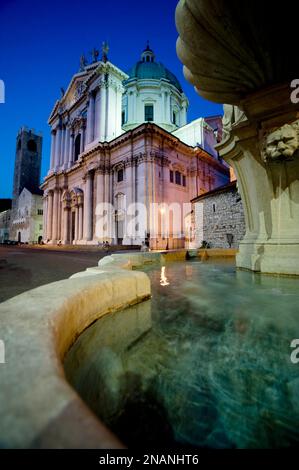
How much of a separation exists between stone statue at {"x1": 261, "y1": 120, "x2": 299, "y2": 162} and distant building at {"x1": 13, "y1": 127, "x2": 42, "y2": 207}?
5446cm

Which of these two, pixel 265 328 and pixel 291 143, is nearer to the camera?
pixel 265 328

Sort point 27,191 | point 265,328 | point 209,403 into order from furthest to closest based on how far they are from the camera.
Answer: point 27,191
point 265,328
point 209,403

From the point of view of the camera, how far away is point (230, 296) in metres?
2.37

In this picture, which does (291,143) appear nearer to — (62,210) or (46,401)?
(46,401)

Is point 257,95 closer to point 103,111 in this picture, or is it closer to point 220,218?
point 220,218

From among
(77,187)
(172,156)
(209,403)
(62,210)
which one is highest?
(172,156)

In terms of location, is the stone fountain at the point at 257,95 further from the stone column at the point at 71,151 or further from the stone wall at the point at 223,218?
the stone column at the point at 71,151

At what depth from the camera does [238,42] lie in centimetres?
256

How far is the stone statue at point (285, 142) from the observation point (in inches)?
122

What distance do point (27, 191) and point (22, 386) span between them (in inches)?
2073

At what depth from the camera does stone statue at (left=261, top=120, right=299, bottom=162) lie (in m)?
3.11

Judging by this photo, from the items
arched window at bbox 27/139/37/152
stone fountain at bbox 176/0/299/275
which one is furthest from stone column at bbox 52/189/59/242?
arched window at bbox 27/139/37/152

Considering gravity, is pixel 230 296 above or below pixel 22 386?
below

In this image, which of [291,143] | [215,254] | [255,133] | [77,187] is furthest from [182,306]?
[77,187]
